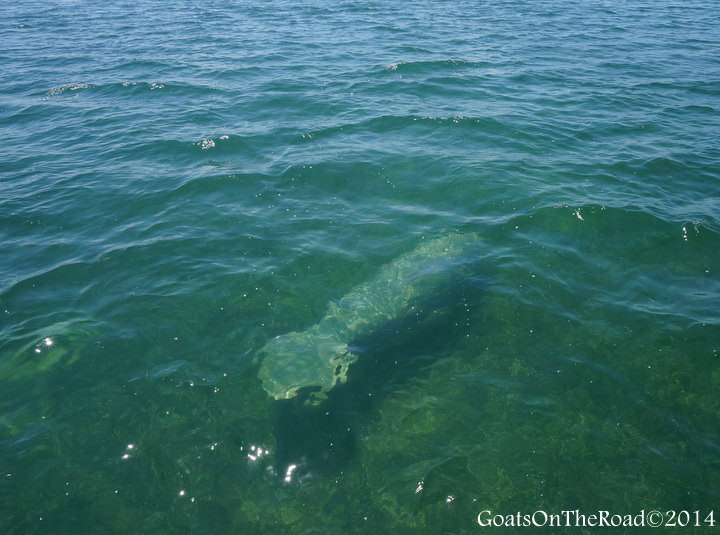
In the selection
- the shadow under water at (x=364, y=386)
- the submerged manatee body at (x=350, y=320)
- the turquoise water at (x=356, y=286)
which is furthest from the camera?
the submerged manatee body at (x=350, y=320)

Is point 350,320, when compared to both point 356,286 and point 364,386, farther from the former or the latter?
point 364,386

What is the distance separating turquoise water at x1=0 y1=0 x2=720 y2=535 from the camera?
277 inches

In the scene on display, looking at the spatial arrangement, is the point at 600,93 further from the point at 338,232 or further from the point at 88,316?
the point at 88,316

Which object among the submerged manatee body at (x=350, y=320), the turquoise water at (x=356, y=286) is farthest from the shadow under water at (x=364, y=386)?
the submerged manatee body at (x=350, y=320)

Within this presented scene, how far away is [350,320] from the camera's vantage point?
10078mm

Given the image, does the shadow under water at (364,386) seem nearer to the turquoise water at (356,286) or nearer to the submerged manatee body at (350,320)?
the turquoise water at (356,286)

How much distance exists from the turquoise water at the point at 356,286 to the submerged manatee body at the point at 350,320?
10.9 inches

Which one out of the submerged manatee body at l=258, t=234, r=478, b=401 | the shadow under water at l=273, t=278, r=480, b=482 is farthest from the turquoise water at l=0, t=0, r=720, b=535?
the submerged manatee body at l=258, t=234, r=478, b=401

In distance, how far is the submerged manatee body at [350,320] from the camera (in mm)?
8844

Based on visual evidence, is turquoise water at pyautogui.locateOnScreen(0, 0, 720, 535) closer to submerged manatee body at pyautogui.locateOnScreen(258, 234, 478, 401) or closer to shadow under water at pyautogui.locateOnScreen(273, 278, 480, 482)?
shadow under water at pyautogui.locateOnScreen(273, 278, 480, 482)

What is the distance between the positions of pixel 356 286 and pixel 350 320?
117 centimetres

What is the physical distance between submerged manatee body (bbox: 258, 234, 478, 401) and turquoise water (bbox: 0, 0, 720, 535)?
277 mm

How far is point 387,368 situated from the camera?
884cm

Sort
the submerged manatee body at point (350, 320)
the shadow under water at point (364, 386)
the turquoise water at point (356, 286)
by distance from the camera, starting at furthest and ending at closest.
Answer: the submerged manatee body at point (350, 320)
the shadow under water at point (364, 386)
the turquoise water at point (356, 286)
